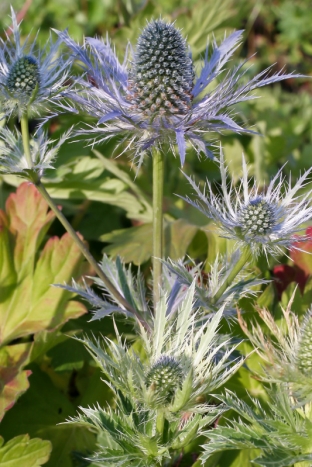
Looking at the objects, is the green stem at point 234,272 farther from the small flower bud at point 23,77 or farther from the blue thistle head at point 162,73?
the small flower bud at point 23,77

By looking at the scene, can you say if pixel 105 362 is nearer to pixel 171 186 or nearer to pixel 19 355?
pixel 19 355

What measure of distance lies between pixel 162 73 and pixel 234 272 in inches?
14.2

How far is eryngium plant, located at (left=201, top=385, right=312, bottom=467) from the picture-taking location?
2.34 feet

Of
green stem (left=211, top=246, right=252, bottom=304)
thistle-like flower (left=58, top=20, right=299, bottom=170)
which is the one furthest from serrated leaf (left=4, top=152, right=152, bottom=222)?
green stem (left=211, top=246, right=252, bottom=304)

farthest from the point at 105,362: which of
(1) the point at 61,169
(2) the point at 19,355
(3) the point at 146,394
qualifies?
(1) the point at 61,169

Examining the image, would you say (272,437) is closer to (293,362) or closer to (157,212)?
(293,362)

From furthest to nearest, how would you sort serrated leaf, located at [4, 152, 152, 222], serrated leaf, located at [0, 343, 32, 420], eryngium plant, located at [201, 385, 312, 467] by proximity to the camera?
serrated leaf, located at [4, 152, 152, 222]
serrated leaf, located at [0, 343, 32, 420]
eryngium plant, located at [201, 385, 312, 467]

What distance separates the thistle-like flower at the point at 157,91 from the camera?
31.4 inches

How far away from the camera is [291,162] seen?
1.89 metres

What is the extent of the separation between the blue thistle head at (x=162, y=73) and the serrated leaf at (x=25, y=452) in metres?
0.58

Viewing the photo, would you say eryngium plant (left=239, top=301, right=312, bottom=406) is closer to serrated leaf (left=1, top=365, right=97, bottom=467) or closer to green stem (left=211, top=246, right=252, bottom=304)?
Result: green stem (left=211, top=246, right=252, bottom=304)

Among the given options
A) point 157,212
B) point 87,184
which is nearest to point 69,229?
point 157,212

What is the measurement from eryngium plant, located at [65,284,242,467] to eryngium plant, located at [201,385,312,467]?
30 mm

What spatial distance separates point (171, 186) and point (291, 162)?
479 mm
